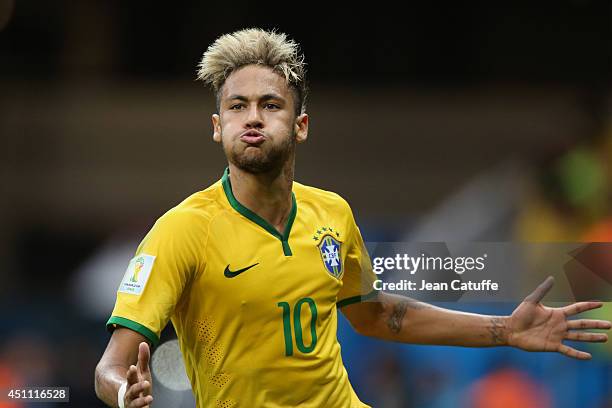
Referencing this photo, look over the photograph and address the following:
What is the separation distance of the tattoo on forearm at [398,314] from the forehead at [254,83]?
3.56ft

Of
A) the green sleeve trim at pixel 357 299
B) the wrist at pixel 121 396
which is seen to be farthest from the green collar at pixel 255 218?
the wrist at pixel 121 396

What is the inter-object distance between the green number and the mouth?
568 mm

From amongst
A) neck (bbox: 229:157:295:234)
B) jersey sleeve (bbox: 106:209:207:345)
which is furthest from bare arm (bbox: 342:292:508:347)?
jersey sleeve (bbox: 106:209:207:345)

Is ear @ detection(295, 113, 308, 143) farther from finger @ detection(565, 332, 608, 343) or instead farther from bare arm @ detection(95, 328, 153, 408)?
finger @ detection(565, 332, 608, 343)

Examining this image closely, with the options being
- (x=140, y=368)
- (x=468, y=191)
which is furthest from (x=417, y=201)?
(x=140, y=368)

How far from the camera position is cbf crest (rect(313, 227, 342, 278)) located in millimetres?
3473

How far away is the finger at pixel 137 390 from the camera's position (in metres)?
2.55

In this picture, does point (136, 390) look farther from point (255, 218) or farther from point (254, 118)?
point (254, 118)

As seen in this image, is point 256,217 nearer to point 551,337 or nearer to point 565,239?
point 551,337

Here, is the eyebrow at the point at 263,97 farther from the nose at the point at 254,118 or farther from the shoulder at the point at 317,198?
the shoulder at the point at 317,198

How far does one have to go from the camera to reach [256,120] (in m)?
3.20

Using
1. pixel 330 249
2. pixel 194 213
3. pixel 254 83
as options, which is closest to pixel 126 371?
pixel 194 213

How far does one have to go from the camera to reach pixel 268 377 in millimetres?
3225

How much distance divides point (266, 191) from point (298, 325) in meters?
0.50
